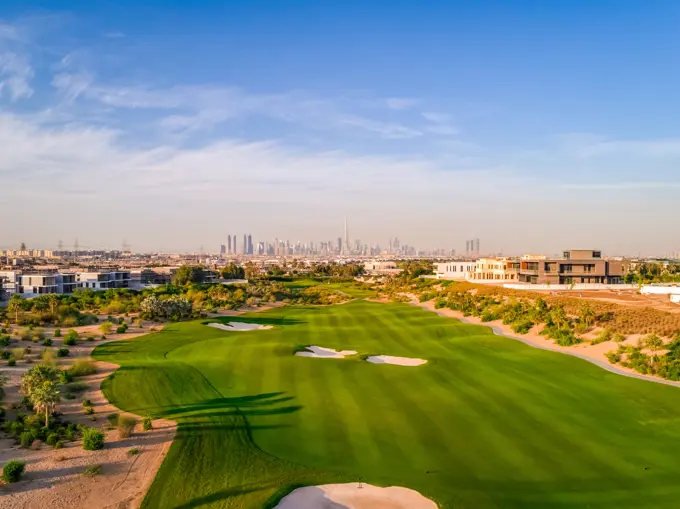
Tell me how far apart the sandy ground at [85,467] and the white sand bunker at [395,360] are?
1510 centimetres

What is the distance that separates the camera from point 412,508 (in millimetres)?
12688

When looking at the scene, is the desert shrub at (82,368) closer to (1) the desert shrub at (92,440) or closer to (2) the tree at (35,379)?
(2) the tree at (35,379)

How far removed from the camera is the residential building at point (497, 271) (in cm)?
8088

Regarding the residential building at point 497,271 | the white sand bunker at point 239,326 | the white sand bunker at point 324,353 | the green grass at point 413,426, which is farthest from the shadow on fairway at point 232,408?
the residential building at point 497,271

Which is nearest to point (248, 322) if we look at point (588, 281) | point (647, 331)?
point (647, 331)

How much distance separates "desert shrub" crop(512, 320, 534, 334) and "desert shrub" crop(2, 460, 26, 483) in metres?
34.0

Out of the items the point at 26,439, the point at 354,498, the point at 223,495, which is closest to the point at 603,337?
the point at 354,498

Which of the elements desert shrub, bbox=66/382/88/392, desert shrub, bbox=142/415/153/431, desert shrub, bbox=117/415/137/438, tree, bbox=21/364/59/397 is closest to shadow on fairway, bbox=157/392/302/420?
desert shrub, bbox=142/415/153/431

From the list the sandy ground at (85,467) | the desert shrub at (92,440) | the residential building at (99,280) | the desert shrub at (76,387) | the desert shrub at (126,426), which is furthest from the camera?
the residential building at (99,280)

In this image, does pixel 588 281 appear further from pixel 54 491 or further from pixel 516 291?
pixel 54 491

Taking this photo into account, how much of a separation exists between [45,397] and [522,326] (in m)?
32.9

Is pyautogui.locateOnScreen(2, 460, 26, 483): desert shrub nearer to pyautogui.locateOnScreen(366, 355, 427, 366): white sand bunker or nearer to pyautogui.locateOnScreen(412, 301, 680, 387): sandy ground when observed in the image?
pyautogui.locateOnScreen(366, 355, 427, 366): white sand bunker

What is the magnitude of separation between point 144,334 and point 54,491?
92.5ft

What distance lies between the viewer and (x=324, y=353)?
34.0 meters
